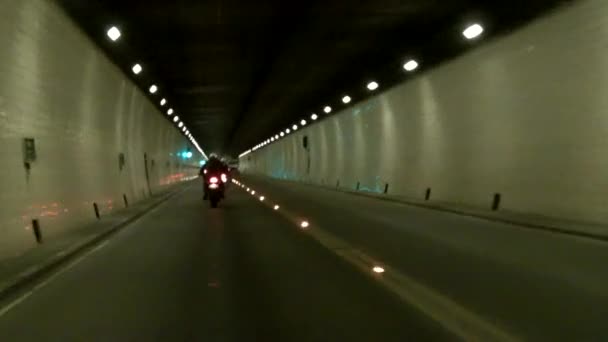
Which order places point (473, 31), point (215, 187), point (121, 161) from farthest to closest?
point (215, 187) < point (121, 161) < point (473, 31)

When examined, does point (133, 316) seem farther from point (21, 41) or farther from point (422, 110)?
point (422, 110)

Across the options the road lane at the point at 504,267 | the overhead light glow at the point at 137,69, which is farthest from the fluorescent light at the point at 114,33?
the road lane at the point at 504,267

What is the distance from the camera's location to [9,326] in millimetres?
8758

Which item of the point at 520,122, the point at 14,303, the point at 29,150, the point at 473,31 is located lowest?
the point at 14,303

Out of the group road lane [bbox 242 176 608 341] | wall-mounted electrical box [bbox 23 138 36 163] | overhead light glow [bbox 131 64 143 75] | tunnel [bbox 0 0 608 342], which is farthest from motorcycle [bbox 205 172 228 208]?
wall-mounted electrical box [bbox 23 138 36 163]

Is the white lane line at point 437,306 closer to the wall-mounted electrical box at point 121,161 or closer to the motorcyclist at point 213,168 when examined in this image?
the wall-mounted electrical box at point 121,161

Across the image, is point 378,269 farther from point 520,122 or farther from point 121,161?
point 121,161

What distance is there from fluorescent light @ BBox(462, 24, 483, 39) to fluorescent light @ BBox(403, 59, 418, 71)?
5.11 metres

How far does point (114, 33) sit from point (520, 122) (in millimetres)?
12019

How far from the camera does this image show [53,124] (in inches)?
732

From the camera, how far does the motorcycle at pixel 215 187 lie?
33156 millimetres

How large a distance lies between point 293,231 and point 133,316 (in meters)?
11.7

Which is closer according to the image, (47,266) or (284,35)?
(47,266)

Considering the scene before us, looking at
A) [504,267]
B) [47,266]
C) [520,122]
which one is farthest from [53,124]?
[520,122]
